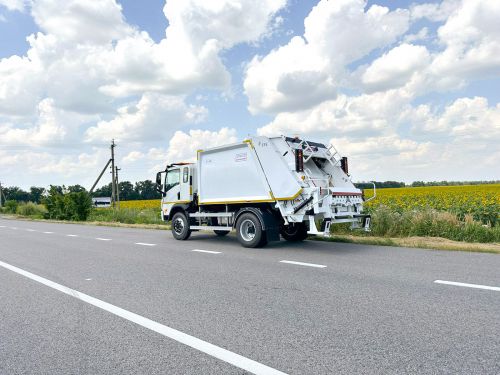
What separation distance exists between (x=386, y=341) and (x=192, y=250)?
7038 mm

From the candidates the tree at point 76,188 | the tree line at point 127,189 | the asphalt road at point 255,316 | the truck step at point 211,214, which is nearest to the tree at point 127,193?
the tree line at point 127,189

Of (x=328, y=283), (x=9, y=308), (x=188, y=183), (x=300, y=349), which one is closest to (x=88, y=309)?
(x=9, y=308)

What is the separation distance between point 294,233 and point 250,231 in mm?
1595

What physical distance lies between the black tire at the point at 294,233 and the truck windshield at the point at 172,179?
3.68 m

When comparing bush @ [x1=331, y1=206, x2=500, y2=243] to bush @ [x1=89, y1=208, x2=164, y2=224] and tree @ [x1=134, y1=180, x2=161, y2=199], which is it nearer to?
bush @ [x1=89, y1=208, x2=164, y2=224]

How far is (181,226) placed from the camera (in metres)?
12.6

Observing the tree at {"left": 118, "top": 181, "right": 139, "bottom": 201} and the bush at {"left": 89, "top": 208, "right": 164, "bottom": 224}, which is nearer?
the bush at {"left": 89, "top": 208, "right": 164, "bottom": 224}

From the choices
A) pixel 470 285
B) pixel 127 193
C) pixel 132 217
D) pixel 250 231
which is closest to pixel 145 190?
pixel 127 193

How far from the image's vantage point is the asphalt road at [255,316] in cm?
329

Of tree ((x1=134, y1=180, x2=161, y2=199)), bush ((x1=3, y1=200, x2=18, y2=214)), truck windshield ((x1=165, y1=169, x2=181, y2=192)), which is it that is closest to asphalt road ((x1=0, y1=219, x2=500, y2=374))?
truck windshield ((x1=165, y1=169, x2=181, y2=192))

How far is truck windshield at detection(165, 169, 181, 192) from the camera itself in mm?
12812

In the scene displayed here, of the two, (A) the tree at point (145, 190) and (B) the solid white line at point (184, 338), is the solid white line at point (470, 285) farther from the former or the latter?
(A) the tree at point (145, 190)

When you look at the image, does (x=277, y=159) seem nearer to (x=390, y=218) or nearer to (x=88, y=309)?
(x=390, y=218)

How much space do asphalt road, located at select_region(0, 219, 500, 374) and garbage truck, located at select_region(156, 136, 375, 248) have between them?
1.63 metres
